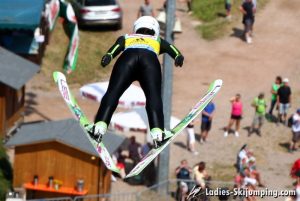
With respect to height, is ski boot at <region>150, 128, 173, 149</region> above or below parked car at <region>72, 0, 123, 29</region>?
below

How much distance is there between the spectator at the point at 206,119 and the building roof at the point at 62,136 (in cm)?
451

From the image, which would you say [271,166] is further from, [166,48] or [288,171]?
[166,48]

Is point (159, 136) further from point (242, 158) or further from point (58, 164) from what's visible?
point (242, 158)

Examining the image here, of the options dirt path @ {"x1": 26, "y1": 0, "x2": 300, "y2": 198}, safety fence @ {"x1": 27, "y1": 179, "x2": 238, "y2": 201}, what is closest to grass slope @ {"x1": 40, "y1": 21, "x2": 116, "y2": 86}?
dirt path @ {"x1": 26, "y1": 0, "x2": 300, "y2": 198}

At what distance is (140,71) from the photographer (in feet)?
39.9

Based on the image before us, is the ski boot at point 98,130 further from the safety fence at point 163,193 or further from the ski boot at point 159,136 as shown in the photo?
the safety fence at point 163,193

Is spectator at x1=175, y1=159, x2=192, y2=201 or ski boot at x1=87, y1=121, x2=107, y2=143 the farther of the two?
spectator at x1=175, y1=159, x2=192, y2=201

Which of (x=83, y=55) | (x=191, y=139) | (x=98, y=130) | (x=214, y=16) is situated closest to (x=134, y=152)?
(x=191, y=139)

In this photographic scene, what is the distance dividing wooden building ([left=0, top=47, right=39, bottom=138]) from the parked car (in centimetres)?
1011

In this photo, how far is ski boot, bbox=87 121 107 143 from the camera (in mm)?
11969

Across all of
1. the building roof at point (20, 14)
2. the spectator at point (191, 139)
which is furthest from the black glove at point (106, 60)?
the building roof at point (20, 14)

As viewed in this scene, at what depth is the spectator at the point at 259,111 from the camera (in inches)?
1082

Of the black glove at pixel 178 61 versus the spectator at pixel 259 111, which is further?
the spectator at pixel 259 111

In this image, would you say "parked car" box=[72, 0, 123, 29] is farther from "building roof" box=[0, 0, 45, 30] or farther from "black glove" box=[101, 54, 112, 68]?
"black glove" box=[101, 54, 112, 68]
